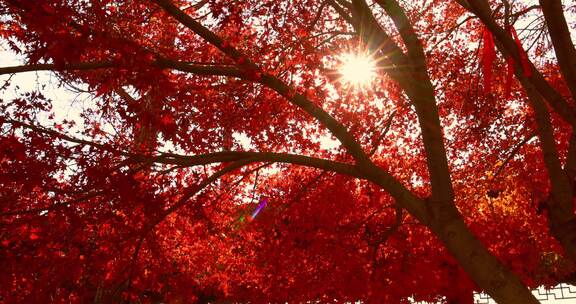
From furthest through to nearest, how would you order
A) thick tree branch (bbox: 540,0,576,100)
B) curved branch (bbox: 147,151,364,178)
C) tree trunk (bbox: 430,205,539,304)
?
curved branch (bbox: 147,151,364,178) < tree trunk (bbox: 430,205,539,304) < thick tree branch (bbox: 540,0,576,100)

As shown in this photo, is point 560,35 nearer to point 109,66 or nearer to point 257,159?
point 257,159

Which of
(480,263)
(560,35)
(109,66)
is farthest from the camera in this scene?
(109,66)

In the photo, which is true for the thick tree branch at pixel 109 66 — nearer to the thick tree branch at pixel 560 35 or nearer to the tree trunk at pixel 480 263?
the tree trunk at pixel 480 263

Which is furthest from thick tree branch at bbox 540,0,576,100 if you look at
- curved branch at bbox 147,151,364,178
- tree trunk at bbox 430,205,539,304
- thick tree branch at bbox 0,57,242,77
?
thick tree branch at bbox 0,57,242,77

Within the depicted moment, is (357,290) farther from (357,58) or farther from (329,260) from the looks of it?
(357,58)

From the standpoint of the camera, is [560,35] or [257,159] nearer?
[560,35]

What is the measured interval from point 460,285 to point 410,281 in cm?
336

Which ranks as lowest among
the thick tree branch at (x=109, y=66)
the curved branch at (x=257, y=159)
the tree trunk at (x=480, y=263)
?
the tree trunk at (x=480, y=263)

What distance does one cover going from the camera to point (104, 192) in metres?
6.63

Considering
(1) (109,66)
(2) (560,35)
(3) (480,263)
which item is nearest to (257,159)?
(1) (109,66)

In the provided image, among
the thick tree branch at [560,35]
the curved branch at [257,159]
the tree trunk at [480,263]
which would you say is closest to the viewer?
the thick tree branch at [560,35]

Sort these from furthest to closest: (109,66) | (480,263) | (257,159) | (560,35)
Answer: (257,159), (109,66), (480,263), (560,35)

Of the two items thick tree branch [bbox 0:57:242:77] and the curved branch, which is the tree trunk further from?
thick tree branch [bbox 0:57:242:77]

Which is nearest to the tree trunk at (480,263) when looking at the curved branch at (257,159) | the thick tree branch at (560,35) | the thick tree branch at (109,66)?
the curved branch at (257,159)
